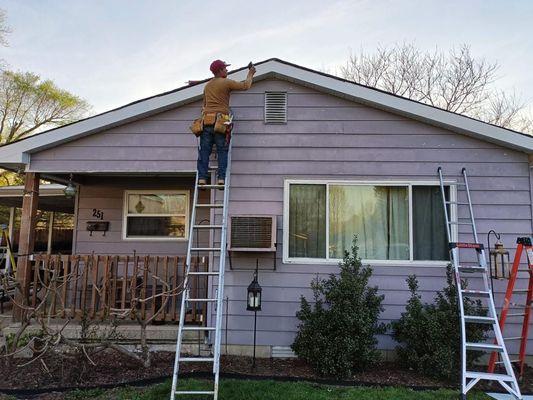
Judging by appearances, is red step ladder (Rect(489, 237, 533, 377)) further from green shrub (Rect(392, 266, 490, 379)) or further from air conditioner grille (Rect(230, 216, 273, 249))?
air conditioner grille (Rect(230, 216, 273, 249))

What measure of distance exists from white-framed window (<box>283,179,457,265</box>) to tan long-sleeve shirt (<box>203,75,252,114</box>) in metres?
1.40

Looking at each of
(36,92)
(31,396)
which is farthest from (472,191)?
(36,92)

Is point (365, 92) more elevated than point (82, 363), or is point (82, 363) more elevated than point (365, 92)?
point (365, 92)

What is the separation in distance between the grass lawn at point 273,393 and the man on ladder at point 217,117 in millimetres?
2450

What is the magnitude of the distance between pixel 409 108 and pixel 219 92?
257cm

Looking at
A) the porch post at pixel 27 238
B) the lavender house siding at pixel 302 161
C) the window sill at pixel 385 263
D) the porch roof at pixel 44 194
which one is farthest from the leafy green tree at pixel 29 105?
the window sill at pixel 385 263

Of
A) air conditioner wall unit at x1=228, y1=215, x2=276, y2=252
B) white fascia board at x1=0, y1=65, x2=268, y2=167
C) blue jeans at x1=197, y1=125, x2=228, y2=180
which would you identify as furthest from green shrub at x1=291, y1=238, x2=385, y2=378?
white fascia board at x1=0, y1=65, x2=268, y2=167

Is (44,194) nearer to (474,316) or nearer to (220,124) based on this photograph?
(220,124)

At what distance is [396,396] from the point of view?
13.8 ft

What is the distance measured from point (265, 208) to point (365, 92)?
6.90 feet

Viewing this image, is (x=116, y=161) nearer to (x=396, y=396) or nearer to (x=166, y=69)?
(x=396, y=396)

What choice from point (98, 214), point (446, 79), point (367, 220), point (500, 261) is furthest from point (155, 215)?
point (446, 79)

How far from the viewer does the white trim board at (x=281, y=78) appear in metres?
5.52

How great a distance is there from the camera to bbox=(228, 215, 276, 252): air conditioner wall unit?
5426mm
